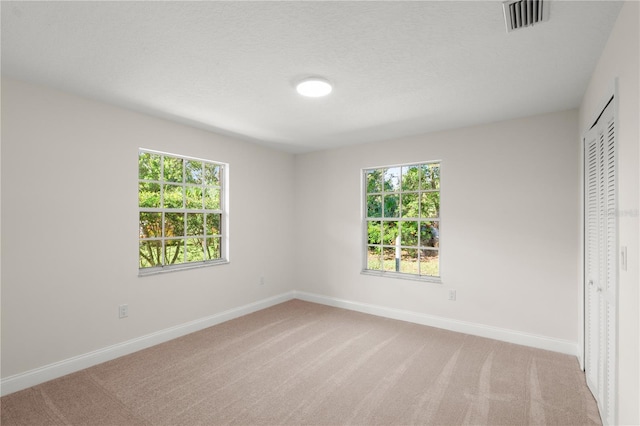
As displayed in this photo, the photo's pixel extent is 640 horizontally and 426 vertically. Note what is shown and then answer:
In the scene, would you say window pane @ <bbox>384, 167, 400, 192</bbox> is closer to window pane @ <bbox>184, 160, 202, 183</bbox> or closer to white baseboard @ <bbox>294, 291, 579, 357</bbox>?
white baseboard @ <bbox>294, 291, 579, 357</bbox>

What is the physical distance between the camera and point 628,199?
1.55 meters

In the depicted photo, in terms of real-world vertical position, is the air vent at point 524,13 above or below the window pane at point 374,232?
above

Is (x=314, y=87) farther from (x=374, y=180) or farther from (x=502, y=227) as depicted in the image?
(x=502, y=227)

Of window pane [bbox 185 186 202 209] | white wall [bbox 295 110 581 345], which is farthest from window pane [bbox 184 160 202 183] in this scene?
white wall [bbox 295 110 581 345]

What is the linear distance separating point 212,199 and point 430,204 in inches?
116

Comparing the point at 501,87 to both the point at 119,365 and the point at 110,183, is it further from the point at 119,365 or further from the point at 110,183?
the point at 119,365

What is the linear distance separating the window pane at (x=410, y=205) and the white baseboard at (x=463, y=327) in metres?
1.34

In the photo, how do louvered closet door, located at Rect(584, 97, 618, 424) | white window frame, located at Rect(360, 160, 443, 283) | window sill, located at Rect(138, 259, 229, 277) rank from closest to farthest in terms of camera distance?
louvered closet door, located at Rect(584, 97, 618, 424) < window sill, located at Rect(138, 259, 229, 277) < white window frame, located at Rect(360, 160, 443, 283)

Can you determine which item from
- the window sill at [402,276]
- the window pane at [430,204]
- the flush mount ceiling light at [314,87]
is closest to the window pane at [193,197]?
the flush mount ceiling light at [314,87]

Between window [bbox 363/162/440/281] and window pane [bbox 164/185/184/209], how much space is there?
2568mm

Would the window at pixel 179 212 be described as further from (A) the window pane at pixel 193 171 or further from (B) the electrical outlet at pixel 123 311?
(B) the electrical outlet at pixel 123 311

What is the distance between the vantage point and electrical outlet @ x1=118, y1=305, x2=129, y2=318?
317 cm

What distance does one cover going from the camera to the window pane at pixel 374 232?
465 cm

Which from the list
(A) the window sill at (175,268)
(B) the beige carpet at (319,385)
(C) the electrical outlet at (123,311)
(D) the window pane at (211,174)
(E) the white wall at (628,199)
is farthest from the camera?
(D) the window pane at (211,174)
